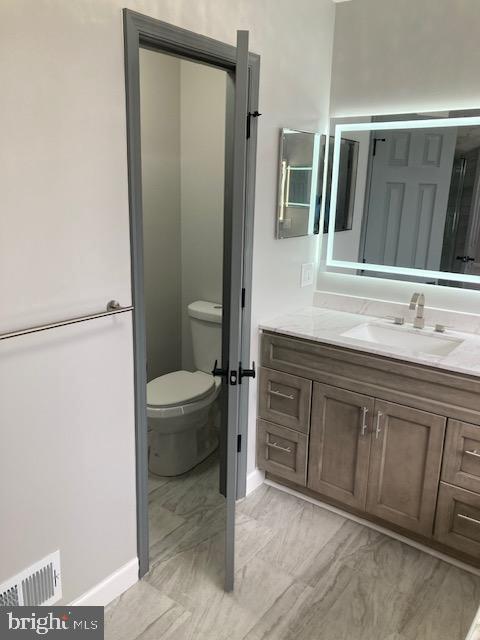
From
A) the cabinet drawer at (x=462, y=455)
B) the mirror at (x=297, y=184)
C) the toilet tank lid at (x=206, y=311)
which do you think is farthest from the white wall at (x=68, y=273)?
the cabinet drawer at (x=462, y=455)

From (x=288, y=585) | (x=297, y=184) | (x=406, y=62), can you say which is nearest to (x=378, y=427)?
(x=288, y=585)

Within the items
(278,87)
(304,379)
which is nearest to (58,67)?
(278,87)

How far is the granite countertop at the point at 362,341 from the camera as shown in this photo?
1998 millimetres

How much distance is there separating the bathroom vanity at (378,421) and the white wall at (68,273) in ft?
2.81

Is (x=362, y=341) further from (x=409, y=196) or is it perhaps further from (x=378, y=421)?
(x=409, y=196)

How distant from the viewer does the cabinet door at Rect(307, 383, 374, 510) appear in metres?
2.25

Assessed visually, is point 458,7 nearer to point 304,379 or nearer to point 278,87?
point 278,87

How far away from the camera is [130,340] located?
1780 mm

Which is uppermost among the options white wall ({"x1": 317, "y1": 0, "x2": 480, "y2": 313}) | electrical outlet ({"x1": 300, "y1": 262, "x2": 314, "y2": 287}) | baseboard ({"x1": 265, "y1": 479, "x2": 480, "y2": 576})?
white wall ({"x1": 317, "y1": 0, "x2": 480, "y2": 313})

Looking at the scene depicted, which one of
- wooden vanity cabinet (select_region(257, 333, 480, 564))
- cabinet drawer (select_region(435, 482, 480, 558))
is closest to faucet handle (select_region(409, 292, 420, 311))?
wooden vanity cabinet (select_region(257, 333, 480, 564))

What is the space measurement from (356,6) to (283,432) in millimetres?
2071

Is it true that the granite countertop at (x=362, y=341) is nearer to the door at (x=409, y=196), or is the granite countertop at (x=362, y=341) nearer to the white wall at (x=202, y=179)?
the door at (x=409, y=196)

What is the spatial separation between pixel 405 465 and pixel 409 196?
4.10 feet

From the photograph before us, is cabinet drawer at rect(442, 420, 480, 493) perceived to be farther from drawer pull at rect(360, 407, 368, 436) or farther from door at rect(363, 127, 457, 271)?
door at rect(363, 127, 457, 271)
